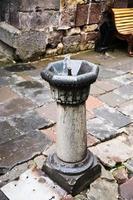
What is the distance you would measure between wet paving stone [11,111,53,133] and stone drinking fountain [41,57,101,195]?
2.44 feet

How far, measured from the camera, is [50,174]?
3.17 meters

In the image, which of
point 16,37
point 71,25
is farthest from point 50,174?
point 71,25

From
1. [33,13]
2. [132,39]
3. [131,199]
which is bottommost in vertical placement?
[131,199]

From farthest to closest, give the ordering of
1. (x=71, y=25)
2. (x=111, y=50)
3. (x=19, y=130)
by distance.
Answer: (x=111, y=50) < (x=71, y=25) < (x=19, y=130)

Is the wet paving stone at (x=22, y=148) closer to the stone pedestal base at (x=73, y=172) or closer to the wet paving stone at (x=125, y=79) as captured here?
the stone pedestal base at (x=73, y=172)

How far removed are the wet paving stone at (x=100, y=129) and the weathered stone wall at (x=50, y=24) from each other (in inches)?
80.0

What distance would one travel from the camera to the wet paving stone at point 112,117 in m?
4.10

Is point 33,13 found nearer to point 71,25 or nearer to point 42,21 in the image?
point 42,21

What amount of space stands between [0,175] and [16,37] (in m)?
2.74

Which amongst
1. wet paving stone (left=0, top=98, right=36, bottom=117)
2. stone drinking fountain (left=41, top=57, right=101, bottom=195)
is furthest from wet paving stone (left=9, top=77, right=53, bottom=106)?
stone drinking fountain (left=41, top=57, right=101, bottom=195)

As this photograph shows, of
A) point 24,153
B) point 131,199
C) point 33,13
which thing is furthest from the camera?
point 33,13

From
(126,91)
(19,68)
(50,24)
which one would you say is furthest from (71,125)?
(50,24)

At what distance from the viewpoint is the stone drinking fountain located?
2.74 m

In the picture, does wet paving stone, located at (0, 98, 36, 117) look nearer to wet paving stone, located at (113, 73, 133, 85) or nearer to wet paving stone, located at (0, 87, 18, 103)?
wet paving stone, located at (0, 87, 18, 103)
